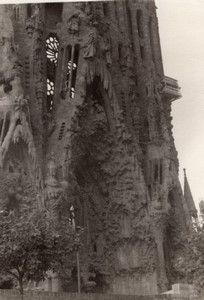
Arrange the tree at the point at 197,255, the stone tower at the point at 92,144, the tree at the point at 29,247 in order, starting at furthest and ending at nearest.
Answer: the stone tower at the point at 92,144 < the tree at the point at 197,255 < the tree at the point at 29,247

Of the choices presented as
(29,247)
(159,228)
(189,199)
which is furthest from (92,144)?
(29,247)

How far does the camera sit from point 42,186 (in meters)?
26.2

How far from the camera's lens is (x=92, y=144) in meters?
30.0

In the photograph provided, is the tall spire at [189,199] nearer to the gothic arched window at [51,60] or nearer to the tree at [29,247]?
the gothic arched window at [51,60]

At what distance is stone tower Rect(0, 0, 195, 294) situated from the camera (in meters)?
27.4

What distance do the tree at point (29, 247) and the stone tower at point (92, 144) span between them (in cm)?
810

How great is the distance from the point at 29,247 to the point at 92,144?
13482 mm

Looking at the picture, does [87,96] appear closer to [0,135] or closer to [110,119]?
[110,119]

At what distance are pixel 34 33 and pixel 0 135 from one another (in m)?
6.58

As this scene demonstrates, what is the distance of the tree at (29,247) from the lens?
16.8 metres

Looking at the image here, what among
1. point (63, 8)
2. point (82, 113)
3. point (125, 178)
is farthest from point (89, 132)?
point (63, 8)

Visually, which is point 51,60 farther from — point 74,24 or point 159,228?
point 159,228

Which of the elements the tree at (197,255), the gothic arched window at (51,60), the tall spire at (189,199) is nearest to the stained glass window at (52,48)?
the gothic arched window at (51,60)

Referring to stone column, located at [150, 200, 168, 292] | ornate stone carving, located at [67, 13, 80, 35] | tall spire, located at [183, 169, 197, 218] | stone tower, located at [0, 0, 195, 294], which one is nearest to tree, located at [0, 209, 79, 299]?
stone tower, located at [0, 0, 195, 294]
